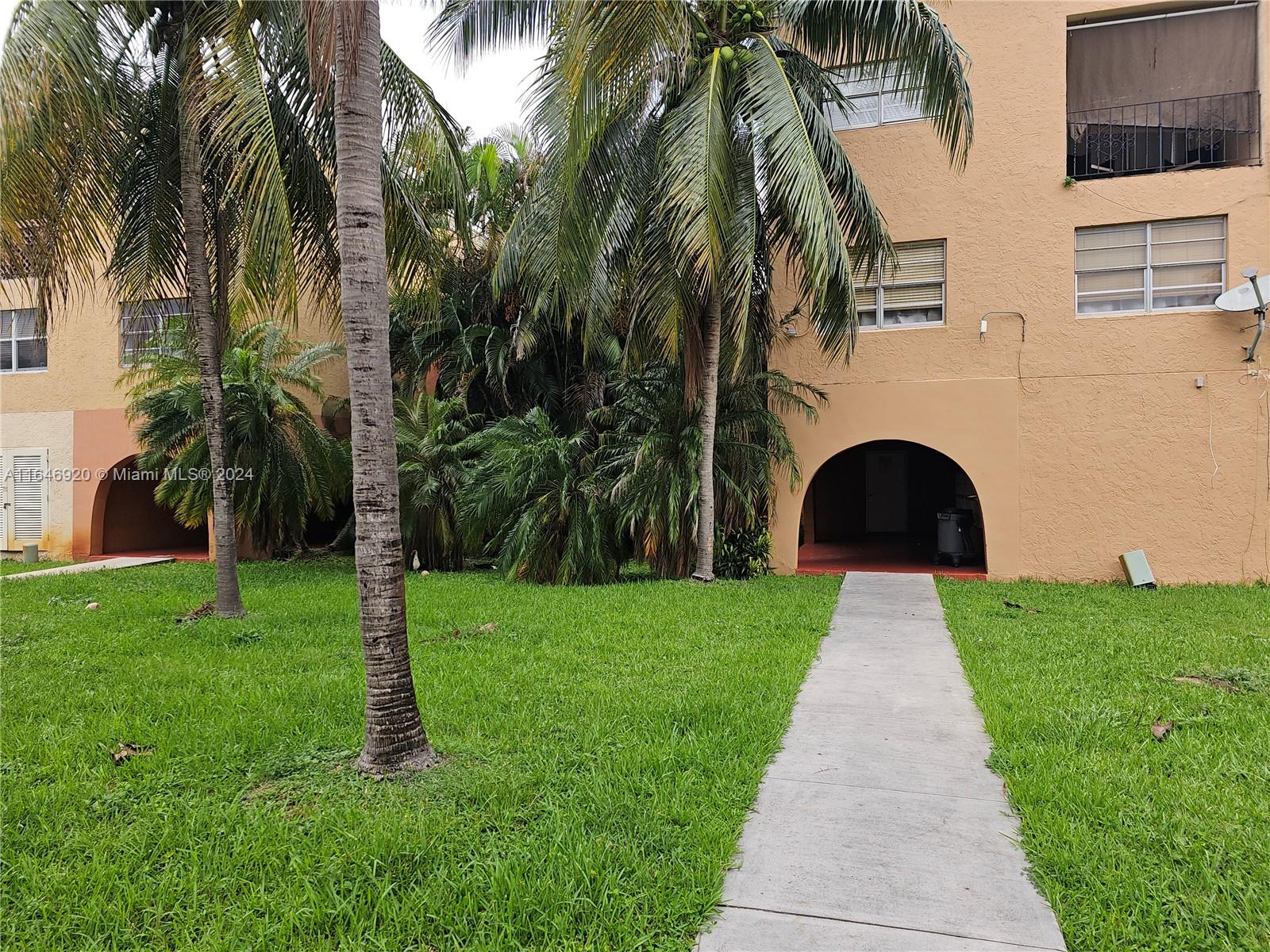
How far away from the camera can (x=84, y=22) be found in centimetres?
718

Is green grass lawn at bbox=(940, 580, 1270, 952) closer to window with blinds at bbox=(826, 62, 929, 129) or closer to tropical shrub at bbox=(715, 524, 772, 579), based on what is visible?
tropical shrub at bbox=(715, 524, 772, 579)

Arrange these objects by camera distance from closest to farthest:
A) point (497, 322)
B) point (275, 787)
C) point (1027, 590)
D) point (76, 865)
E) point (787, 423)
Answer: point (76, 865), point (275, 787), point (1027, 590), point (787, 423), point (497, 322)

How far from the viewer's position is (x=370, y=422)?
4117 mm

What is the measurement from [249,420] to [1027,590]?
1246cm

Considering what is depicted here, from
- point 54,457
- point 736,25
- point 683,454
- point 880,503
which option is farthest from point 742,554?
point 54,457

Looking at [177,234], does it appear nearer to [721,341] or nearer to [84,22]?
[84,22]

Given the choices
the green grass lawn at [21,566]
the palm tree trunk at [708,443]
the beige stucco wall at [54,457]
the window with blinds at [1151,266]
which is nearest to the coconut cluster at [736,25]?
the palm tree trunk at [708,443]

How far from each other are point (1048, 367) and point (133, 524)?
19.9m

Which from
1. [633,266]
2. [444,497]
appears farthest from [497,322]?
[633,266]

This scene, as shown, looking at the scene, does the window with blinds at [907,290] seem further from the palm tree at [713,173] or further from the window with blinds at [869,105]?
the window with blinds at [869,105]

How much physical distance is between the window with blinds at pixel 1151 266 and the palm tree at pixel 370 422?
34.8ft

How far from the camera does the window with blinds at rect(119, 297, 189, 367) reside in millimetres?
10148

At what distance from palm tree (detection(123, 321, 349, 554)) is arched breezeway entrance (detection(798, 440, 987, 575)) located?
9.12 metres

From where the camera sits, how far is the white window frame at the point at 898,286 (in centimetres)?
1173
